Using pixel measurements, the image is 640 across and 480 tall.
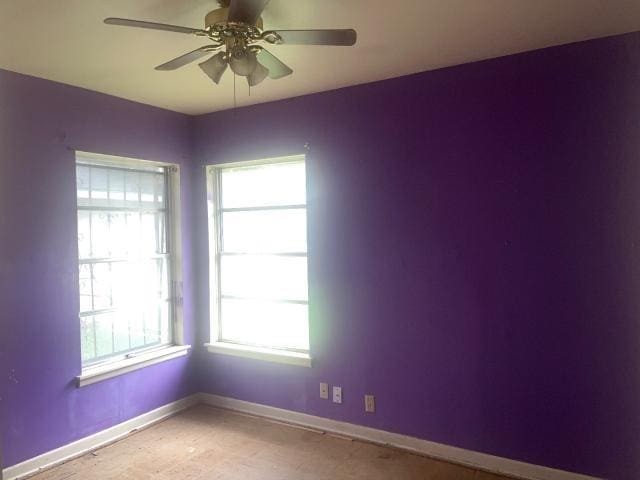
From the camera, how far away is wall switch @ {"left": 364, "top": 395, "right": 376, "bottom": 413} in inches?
133

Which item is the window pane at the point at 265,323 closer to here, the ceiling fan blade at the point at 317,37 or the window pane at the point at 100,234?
the window pane at the point at 100,234

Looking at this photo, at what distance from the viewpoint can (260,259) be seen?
402 centimetres

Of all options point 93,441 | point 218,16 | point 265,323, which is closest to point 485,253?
point 265,323

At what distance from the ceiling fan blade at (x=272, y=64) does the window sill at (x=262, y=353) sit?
7.19 ft

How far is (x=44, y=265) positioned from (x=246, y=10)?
2.30 m

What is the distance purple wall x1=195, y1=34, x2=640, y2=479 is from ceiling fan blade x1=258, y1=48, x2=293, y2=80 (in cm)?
113

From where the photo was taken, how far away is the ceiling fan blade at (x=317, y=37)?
189cm

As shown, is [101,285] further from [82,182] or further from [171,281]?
[82,182]

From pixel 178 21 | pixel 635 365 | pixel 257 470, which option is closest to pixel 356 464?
pixel 257 470

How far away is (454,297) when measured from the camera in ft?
10.1

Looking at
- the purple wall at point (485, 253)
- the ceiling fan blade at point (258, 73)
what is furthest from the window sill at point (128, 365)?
the ceiling fan blade at point (258, 73)

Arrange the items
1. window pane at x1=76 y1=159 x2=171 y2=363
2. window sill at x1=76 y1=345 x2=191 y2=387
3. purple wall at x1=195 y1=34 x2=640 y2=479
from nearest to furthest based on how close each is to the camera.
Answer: purple wall at x1=195 y1=34 x2=640 y2=479, window sill at x1=76 y1=345 x2=191 y2=387, window pane at x1=76 y1=159 x2=171 y2=363

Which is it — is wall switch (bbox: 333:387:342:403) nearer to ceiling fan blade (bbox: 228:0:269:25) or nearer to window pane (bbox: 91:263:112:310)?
window pane (bbox: 91:263:112:310)

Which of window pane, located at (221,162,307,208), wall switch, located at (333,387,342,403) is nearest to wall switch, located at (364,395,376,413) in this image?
wall switch, located at (333,387,342,403)
